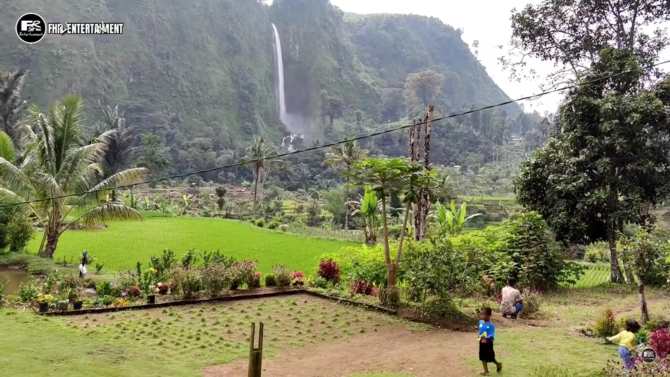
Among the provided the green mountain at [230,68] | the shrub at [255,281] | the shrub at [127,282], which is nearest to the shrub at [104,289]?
the shrub at [127,282]

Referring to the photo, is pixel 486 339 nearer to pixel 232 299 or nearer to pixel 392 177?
pixel 392 177

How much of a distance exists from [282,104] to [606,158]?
331 feet

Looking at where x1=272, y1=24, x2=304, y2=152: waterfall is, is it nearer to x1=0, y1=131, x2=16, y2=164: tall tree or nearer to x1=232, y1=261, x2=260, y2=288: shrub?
x1=0, y1=131, x2=16, y2=164: tall tree

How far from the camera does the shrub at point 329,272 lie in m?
12.5

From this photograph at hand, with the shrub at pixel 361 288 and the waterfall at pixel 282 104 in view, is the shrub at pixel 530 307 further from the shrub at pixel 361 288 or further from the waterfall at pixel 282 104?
the waterfall at pixel 282 104

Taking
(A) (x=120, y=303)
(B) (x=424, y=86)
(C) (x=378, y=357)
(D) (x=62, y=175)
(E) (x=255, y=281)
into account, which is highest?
(B) (x=424, y=86)

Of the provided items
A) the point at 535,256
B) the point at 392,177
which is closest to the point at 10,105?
the point at 392,177

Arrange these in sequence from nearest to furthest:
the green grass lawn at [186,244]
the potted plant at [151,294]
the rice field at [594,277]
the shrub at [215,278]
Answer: the potted plant at [151,294]
the shrub at [215,278]
the rice field at [594,277]
the green grass lawn at [186,244]

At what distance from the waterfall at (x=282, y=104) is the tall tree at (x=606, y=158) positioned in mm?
73807

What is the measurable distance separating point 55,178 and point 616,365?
47.7 feet

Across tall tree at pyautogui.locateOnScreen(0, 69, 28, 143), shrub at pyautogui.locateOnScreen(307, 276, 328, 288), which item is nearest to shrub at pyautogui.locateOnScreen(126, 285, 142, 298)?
shrub at pyautogui.locateOnScreen(307, 276, 328, 288)

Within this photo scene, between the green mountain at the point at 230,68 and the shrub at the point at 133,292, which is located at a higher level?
the green mountain at the point at 230,68

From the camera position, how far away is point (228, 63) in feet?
345

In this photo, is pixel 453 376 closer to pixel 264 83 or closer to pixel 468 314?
pixel 468 314
